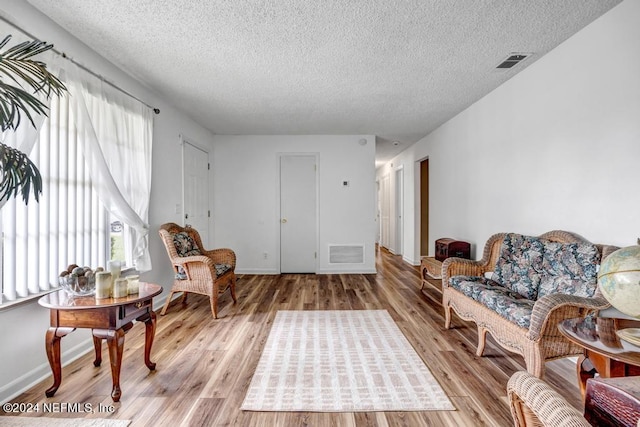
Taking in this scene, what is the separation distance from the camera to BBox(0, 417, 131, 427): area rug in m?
1.70

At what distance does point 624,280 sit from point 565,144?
1936 mm

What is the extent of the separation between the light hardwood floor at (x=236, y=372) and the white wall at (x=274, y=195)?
1.81 m

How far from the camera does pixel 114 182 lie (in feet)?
9.03

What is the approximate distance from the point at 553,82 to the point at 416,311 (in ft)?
8.41

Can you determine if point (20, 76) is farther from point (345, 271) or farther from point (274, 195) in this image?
point (345, 271)

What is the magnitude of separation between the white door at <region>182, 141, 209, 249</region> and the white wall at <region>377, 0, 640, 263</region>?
12.8 feet

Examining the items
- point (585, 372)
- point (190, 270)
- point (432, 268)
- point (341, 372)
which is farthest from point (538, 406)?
point (432, 268)

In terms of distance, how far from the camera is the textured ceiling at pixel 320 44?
6.96ft

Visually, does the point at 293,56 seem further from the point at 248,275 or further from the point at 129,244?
the point at 248,275

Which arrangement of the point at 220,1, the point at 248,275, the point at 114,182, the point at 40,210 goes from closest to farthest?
1. the point at 220,1
2. the point at 40,210
3. the point at 114,182
4. the point at 248,275

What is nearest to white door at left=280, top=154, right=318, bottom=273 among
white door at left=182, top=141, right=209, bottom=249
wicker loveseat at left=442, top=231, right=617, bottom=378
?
white door at left=182, top=141, right=209, bottom=249

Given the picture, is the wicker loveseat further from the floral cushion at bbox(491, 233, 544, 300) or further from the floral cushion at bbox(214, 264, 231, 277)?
the floral cushion at bbox(214, 264, 231, 277)

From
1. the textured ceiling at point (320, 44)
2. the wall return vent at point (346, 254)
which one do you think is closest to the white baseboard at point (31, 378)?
the textured ceiling at point (320, 44)

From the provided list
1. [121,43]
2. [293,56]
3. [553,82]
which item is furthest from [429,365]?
[121,43]
